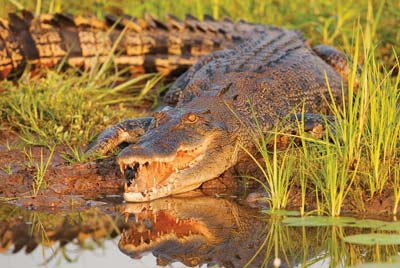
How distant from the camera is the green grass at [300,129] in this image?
5734 millimetres

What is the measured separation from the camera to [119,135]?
23.2ft

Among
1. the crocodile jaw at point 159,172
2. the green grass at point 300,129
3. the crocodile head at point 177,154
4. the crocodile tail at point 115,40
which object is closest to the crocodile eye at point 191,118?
the crocodile head at point 177,154

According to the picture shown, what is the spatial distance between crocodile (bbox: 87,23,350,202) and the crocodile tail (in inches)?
28.8

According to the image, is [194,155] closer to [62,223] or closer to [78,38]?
[62,223]

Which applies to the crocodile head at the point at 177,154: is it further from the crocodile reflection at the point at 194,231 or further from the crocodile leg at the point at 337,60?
the crocodile leg at the point at 337,60

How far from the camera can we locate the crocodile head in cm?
598

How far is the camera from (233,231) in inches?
211

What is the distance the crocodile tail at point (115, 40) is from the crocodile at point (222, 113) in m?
0.73

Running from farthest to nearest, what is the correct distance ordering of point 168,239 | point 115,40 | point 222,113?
point 115,40
point 222,113
point 168,239

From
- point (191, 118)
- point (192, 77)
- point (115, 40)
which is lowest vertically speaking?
point (191, 118)

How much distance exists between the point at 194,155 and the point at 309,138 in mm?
858

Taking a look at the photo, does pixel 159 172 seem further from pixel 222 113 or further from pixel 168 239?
pixel 168 239

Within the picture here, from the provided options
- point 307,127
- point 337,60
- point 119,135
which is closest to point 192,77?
point 119,135

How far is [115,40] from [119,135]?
2321mm
